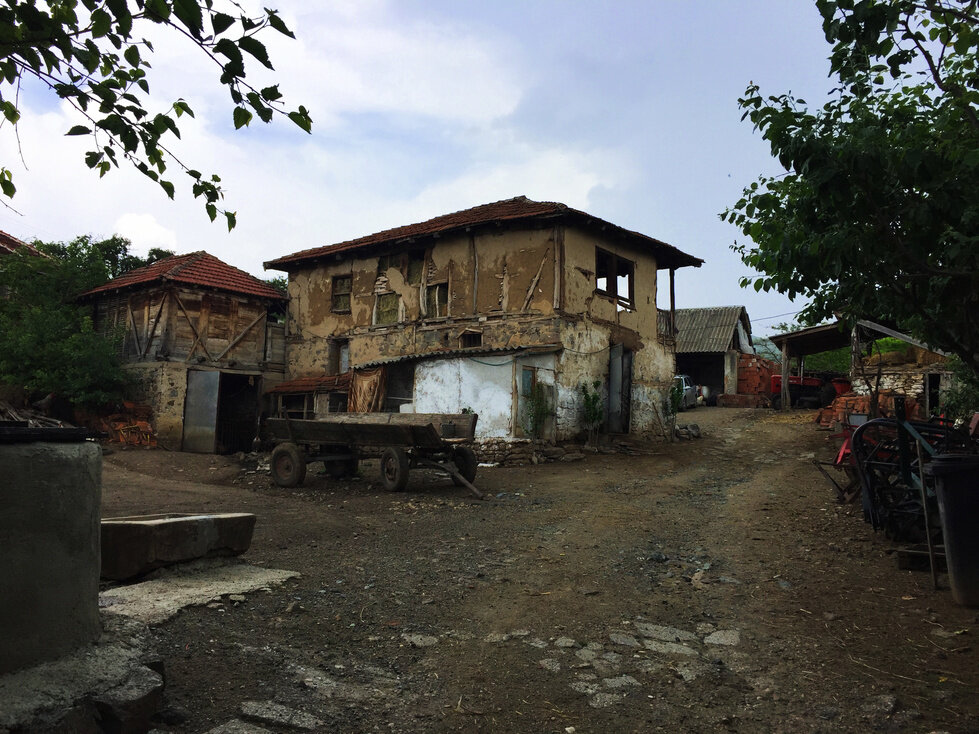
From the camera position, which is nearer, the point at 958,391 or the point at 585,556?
the point at 585,556

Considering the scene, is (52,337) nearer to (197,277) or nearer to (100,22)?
(197,277)

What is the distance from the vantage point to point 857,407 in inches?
690

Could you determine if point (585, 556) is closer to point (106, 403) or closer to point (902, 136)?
point (902, 136)

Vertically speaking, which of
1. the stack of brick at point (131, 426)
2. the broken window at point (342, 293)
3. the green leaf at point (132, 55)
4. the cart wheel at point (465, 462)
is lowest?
the cart wheel at point (465, 462)

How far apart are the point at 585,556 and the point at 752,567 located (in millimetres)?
1478

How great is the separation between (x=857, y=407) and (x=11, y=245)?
87.3ft

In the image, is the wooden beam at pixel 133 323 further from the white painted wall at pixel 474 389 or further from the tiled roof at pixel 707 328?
the tiled roof at pixel 707 328

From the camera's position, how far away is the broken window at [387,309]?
60.5 ft

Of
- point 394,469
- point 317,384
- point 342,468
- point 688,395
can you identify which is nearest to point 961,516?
point 394,469

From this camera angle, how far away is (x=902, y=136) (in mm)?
5074

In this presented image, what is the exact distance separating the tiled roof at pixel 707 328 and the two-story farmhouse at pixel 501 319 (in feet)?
35.8

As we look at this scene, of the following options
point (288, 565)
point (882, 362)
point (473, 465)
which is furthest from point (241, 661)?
point (882, 362)

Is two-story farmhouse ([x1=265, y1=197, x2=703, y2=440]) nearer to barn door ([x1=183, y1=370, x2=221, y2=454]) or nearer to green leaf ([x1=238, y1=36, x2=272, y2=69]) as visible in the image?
barn door ([x1=183, y1=370, x2=221, y2=454])

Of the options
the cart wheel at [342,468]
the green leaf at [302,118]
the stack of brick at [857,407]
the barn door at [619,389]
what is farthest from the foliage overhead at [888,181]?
the stack of brick at [857,407]
